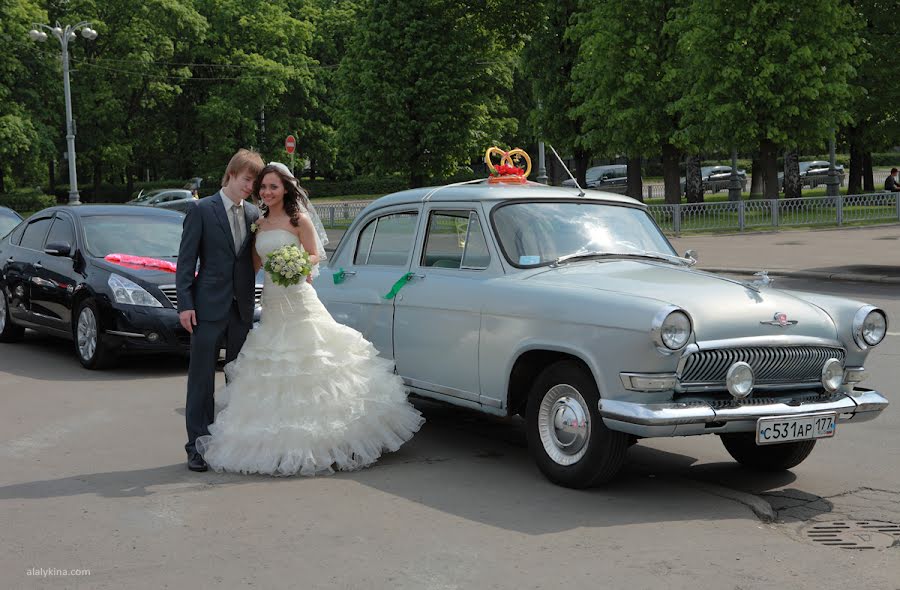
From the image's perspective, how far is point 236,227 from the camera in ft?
24.2

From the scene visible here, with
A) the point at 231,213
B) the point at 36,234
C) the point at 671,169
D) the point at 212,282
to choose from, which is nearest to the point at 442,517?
the point at 212,282

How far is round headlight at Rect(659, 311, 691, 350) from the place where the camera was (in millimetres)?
6027

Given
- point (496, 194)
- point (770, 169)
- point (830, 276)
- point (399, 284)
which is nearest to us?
point (496, 194)

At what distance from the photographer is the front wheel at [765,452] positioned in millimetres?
7062

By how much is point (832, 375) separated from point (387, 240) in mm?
3422

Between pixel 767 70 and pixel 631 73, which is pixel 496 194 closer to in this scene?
pixel 767 70

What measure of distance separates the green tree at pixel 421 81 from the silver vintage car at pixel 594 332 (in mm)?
39095

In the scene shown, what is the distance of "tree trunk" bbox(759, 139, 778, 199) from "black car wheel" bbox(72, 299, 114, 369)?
100 ft

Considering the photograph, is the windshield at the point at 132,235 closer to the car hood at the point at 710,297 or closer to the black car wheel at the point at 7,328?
the black car wheel at the point at 7,328

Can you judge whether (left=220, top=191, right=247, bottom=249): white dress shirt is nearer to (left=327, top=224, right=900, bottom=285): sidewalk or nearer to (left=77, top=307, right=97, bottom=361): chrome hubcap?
(left=77, top=307, right=97, bottom=361): chrome hubcap

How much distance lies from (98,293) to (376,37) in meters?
36.8

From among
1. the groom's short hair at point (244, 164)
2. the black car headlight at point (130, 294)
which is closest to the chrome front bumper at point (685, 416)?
the groom's short hair at point (244, 164)

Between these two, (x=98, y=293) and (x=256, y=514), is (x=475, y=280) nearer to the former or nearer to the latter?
(x=256, y=514)

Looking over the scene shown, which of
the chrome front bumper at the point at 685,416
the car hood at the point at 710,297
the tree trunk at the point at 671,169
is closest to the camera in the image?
the chrome front bumper at the point at 685,416
